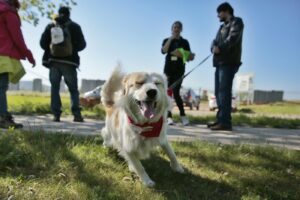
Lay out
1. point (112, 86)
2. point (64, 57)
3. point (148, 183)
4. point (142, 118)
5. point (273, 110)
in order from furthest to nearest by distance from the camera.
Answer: point (273, 110) < point (64, 57) < point (112, 86) < point (142, 118) < point (148, 183)

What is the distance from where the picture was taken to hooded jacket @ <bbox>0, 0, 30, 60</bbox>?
16.8ft

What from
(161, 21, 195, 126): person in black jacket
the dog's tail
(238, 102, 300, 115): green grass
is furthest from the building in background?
the dog's tail

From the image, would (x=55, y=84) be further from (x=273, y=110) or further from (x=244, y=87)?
(x=244, y=87)

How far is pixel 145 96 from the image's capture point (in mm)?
3180

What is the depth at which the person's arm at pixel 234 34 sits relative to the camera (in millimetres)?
5852

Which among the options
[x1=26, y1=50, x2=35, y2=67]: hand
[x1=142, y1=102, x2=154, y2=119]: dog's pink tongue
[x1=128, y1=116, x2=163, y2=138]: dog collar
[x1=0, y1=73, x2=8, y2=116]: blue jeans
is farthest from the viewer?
[x1=26, y1=50, x2=35, y2=67]: hand

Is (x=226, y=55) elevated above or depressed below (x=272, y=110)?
above

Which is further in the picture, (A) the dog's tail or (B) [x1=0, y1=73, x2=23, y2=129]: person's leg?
(B) [x1=0, y1=73, x2=23, y2=129]: person's leg

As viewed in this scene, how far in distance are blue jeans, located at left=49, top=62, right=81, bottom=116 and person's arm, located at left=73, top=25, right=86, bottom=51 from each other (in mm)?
395

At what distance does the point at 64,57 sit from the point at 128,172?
3.71 meters

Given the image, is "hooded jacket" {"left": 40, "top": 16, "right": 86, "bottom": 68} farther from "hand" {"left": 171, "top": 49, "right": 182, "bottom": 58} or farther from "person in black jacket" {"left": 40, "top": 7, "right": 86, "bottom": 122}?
"hand" {"left": 171, "top": 49, "right": 182, "bottom": 58}

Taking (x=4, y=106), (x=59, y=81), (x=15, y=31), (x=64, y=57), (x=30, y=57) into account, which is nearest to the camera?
(x=15, y=31)

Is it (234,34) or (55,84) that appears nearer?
(234,34)

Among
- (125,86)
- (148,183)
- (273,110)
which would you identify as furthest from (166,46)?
(273,110)
